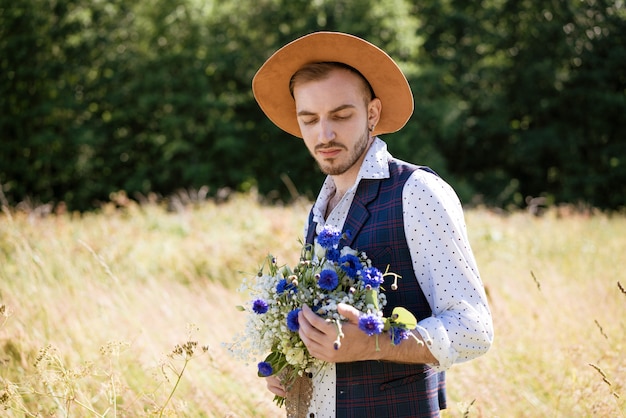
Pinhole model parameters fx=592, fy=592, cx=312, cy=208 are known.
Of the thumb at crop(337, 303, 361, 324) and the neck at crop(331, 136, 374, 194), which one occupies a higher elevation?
the neck at crop(331, 136, 374, 194)

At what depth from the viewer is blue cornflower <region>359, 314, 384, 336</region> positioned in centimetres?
160

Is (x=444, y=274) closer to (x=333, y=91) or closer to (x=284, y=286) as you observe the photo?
(x=284, y=286)

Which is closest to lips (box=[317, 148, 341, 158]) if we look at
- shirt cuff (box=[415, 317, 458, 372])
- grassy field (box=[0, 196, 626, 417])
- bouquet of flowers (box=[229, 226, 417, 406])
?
bouquet of flowers (box=[229, 226, 417, 406])

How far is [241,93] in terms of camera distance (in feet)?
78.1

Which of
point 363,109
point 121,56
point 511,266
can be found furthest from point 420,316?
point 121,56

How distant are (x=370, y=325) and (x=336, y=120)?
81 cm

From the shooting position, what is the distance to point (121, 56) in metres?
22.6

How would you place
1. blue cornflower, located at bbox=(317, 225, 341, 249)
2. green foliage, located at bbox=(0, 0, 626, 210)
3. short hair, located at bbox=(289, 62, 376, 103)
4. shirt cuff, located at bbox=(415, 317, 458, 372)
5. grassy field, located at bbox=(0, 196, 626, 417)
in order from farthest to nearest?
green foliage, located at bbox=(0, 0, 626, 210) → grassy field, located at bbox=(0, 196, 626, 417) → short hair, located at bbox=(289, 62, 376, 103) → blue cornflower, located at bbox=(317, 225, 341, 249) → shirt cuff, located at bbox=(415, 317, 458, 372)

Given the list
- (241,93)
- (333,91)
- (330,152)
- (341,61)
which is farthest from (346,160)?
(241,93)

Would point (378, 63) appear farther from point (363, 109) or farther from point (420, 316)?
point (420, 316)

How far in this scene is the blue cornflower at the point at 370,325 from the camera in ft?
5.24

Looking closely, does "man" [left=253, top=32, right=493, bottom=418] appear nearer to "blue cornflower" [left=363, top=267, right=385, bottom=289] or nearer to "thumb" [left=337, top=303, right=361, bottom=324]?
"thumb" [left=337, top=303, right=361, bottom=324]

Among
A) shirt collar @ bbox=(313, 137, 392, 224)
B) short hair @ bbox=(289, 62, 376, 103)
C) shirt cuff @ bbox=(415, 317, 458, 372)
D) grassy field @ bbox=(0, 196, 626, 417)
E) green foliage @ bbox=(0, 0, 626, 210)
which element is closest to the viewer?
shirt cuff @ bbox=(415, 317, 458, 372)

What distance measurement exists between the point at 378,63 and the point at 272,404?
227 cm
